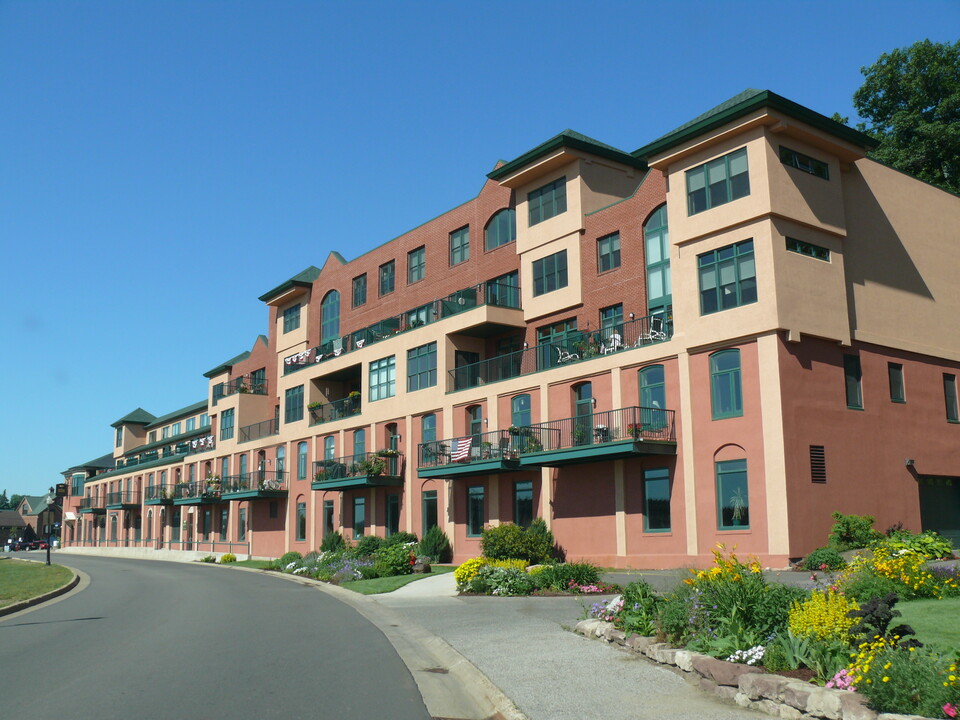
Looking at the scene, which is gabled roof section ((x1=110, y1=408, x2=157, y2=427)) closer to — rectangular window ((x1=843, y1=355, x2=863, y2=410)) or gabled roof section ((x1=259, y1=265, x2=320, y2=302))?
gabled roof section ((x1=259, y1=265, x2=320, y2=302))

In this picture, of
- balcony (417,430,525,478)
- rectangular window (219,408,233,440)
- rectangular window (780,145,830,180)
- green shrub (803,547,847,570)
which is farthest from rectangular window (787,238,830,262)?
rectangular window (219,408,233,440)

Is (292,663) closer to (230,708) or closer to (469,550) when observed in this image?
(230,708)

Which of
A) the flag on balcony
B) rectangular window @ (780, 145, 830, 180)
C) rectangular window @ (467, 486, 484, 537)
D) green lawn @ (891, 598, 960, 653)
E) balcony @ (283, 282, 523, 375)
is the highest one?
rectangular window @ (780, 145, 830, 180)

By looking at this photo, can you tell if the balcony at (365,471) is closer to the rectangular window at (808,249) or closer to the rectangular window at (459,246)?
the rectangular window at (459,246)

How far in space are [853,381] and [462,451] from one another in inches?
551

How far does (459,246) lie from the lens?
42156mm

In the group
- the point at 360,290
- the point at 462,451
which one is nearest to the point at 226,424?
the point at 360,290

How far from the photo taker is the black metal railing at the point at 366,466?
1623 inches

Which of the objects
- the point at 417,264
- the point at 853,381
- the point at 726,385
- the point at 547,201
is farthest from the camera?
the point at 417,264

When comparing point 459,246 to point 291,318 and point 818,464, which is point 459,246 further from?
point 818,464

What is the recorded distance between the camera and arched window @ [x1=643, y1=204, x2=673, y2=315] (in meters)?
31.2

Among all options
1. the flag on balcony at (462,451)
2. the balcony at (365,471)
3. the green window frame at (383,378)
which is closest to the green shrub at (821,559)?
the flag on balcony at (462,451)

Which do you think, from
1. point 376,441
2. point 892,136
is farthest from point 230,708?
point 892,136

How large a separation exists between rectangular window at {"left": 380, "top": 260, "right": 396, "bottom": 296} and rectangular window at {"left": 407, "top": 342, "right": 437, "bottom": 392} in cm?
627
